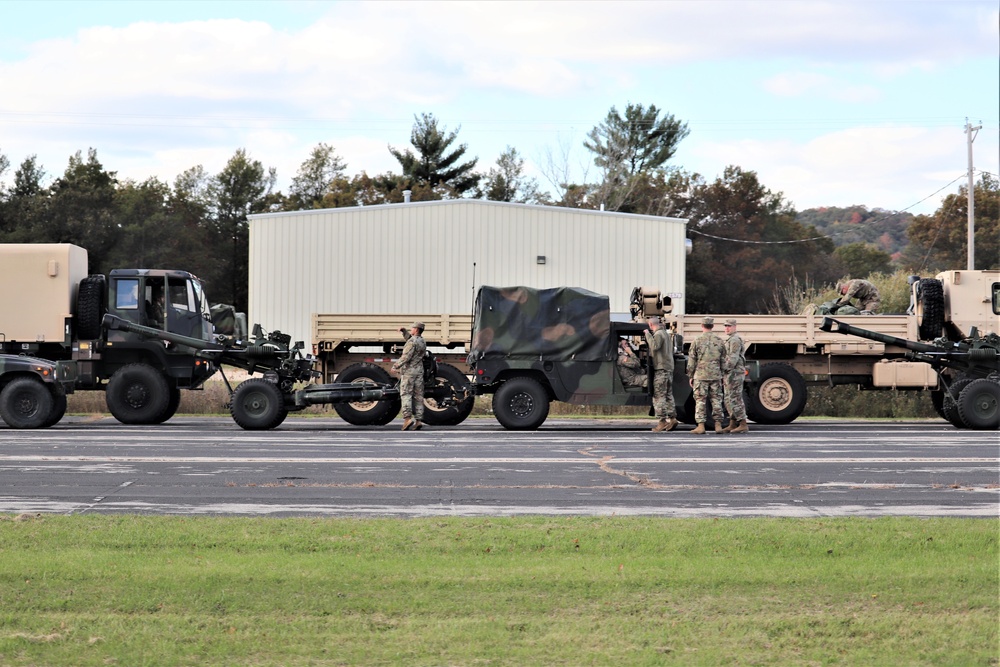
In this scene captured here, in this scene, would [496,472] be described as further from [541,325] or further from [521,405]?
[541,325]

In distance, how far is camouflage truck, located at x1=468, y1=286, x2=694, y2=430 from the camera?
20.8m

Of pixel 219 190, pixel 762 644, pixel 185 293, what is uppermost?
pixel 219 190

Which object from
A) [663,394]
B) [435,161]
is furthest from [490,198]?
[663,394]

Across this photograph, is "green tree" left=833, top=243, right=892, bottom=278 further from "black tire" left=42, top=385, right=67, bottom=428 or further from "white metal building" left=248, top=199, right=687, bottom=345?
"black tire" left=42, top=385, right=67, bottom=428

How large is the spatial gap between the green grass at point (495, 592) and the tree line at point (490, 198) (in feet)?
176

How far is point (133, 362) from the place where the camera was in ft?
75.2

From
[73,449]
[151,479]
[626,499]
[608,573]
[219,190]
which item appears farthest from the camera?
[219,190]

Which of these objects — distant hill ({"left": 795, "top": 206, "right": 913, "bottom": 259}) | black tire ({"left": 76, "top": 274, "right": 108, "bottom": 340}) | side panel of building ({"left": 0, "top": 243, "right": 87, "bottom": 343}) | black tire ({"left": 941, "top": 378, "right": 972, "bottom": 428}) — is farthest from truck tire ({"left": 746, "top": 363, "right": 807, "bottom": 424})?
distant hill ({"left": 795, "top": 206, "right": 913, "bottom": 259})

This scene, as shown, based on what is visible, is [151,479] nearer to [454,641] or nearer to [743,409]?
[454,641]

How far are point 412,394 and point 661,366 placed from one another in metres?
4.20

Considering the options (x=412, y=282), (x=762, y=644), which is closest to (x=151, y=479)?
(x=762, y=644)

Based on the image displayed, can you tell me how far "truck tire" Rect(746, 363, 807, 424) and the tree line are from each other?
40.1m

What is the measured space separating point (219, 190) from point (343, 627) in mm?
69579

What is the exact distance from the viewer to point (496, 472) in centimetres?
1398
